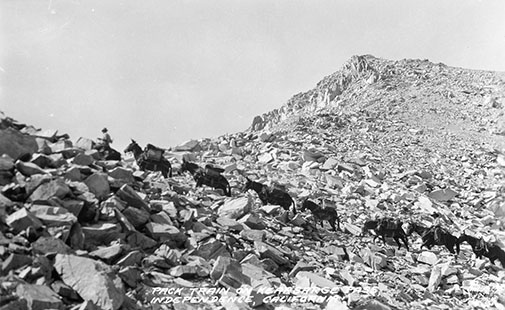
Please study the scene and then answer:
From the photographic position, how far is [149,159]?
14.2 metres

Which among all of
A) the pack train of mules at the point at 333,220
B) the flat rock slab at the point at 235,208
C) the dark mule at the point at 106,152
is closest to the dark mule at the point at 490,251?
the pack train of mules at the point at 333,220

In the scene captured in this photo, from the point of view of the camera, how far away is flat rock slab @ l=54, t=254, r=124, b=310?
19.8 feet

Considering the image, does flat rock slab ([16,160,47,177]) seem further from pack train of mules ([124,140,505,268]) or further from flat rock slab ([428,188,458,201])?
flat rock slab ([428,188,458,201])

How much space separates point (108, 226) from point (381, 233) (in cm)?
870

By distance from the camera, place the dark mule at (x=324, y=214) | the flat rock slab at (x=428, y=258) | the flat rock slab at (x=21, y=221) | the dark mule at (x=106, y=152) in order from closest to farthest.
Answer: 1. the flat rock slab at (x=21, y=221)
2. the dark mule at (x=106, y=152)
3. the flat rock slab at (x=428, y=258)
4. the dark mule at (x=324, y=214)

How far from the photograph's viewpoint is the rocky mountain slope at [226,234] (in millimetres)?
6582

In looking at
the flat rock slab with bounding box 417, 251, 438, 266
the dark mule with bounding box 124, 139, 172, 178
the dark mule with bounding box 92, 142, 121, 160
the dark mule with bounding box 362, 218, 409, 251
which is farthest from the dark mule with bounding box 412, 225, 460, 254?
the dark mule with bounding box 92, 142, 121, 160

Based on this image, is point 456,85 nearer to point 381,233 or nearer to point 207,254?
point 381,233

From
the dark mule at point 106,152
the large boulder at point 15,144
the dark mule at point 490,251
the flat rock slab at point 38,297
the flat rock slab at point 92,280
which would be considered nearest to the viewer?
the flat rock slab at point 38,297

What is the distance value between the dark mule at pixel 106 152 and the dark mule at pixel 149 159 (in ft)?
5.08

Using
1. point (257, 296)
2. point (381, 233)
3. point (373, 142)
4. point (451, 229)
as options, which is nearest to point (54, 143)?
point (257, 296)

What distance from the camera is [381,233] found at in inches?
521

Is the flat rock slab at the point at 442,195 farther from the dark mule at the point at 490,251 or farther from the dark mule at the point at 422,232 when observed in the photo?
the dark mule at the point at 490,251

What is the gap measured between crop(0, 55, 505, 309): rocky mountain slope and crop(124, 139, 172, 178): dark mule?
74 centimetres
